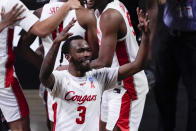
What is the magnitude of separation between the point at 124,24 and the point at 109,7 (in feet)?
0.51

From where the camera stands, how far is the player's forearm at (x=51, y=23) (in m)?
3.53

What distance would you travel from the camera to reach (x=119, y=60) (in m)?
3.51

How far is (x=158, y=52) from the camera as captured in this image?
3.97 meters

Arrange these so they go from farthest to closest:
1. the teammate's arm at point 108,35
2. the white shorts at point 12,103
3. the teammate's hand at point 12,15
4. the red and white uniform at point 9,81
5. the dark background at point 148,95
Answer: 1. the dark background at point 148,95
2. the white shorts at point 12,103
3. the red and white uniform at point 9,81
4. the teammate's hand at point 12,15
5. the teammate's arm at point 108,35

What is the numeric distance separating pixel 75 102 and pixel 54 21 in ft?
2.28

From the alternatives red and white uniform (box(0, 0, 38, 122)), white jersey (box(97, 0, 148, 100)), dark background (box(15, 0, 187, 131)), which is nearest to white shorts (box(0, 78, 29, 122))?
red and white uniform (box(0, 0, 38, 122))

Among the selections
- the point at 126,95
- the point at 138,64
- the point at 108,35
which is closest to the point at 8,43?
the point at 108,35

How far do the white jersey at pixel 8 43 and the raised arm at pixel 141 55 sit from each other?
0.77 meters

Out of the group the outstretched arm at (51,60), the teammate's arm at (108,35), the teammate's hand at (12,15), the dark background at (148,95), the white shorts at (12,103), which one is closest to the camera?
the outstretched arm at (51,60)

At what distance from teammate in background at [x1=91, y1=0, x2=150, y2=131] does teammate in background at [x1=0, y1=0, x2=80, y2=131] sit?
0.29 meters

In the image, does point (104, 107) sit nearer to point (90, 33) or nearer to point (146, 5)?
point (90, 33)

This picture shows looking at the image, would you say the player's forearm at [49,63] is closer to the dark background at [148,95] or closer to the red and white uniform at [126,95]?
the red and white uniform at [126,95]

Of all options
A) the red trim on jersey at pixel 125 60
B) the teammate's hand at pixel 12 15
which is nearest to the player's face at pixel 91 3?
the red trim on jersey at pixel 125 60

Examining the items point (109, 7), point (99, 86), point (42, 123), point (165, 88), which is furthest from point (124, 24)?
point (42, 123)
